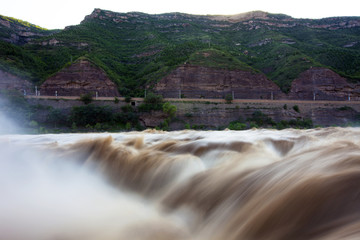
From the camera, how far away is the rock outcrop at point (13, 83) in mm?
35706

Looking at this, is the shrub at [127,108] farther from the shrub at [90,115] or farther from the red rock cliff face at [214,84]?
the red rock cliff face at [214,84]

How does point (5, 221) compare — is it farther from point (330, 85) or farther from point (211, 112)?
point (330, 85)

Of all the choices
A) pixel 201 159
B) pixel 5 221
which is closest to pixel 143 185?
pixel 201 159

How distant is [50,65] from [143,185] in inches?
2064

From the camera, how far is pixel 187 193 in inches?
118

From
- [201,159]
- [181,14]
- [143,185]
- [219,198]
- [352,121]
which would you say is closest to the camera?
[219,198]

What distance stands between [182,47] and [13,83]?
34.2m

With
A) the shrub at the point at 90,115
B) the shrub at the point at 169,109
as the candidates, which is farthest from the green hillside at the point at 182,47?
the shrub at the point at 90,115

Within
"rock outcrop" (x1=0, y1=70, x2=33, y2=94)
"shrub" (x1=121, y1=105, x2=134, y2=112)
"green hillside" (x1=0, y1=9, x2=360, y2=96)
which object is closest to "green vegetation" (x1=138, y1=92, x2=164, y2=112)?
"shrub" (x1=121, y1=105, x2=134, y2=112)

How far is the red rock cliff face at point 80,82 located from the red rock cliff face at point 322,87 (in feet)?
116

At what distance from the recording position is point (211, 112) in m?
32.8

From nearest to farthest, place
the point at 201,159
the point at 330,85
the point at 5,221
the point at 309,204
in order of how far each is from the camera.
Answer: the point at 309,204 → the point at 5,221 → the point at 201,159 → the point at 330,85

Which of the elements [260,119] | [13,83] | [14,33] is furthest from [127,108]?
[14,33]

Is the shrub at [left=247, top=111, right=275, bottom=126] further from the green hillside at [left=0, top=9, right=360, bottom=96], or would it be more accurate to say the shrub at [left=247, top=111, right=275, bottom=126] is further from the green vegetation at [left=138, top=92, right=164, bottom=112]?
the green hillside at [left=0, top=9, right=360, bottom=96]
